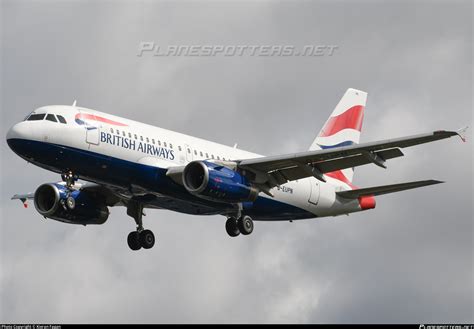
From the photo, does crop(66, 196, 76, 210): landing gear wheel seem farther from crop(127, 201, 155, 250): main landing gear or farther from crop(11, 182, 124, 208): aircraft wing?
crop(127, 201, 155, 250): main landing gear

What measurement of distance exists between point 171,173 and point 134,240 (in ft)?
23.8

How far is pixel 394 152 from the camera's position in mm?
48656

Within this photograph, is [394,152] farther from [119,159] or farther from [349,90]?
[349,90]

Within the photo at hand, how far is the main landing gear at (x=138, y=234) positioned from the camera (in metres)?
56.3

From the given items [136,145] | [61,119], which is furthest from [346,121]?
[61,119]

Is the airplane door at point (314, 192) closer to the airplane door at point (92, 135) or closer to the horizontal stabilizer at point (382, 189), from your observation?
the horizontal stabilizer at point (382, 189)

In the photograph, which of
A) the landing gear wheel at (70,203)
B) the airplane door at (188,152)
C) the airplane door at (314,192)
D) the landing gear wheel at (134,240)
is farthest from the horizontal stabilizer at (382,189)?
the landing gear wheel at (70,203)

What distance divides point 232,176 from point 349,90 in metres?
16.9

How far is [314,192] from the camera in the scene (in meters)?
57.5

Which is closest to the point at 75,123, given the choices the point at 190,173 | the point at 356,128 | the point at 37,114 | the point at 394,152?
the point at 37,114

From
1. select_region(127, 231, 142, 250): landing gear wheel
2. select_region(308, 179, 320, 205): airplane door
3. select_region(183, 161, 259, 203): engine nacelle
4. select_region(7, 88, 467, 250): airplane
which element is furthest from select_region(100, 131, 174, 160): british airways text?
select_region(308, 179, 320, 205): airplane door

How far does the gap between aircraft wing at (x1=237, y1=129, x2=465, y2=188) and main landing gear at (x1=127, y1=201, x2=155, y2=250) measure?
22.6 feet

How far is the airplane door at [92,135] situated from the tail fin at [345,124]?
16.8 m

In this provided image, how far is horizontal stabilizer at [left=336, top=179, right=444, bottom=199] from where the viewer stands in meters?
51.3
